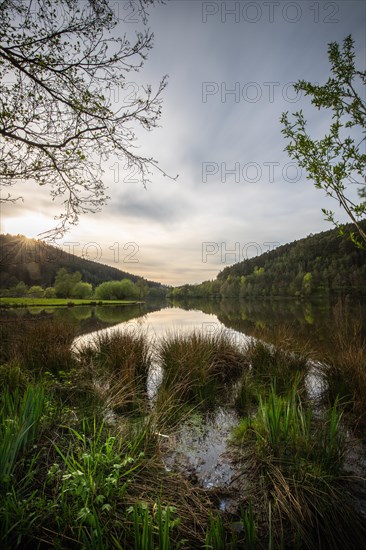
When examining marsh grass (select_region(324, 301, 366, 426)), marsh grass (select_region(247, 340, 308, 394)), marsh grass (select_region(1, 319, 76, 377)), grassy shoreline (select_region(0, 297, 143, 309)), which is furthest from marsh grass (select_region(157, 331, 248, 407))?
grassy shoreline (select_region(0, 297, 143, 309))

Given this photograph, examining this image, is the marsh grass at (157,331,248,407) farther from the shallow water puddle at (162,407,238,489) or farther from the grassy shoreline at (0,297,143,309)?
the grassy shoreline at (0,297,143,309)

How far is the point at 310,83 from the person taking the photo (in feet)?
12.9

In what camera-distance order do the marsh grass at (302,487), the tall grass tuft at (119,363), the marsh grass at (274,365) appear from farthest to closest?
the marsh grass at (274,365)
the tall grass tuft at (119,363)
the marsh grass at (302,487)

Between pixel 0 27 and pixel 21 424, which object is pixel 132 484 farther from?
pixel 0 27

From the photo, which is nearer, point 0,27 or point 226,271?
point 0,27

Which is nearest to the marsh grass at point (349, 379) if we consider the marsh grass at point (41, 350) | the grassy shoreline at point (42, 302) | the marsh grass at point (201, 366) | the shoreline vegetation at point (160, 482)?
the shoreline vegetation at point (160, 482)

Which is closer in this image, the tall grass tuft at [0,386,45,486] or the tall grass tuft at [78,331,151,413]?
the tall grass tuft at [0,386,45,486]

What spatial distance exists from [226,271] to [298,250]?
5596 centimetres

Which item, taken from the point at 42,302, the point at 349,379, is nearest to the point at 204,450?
the point at 349,379

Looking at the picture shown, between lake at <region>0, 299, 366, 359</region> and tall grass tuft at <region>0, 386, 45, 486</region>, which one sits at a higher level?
tall grass tuft at <region>0, 386, 45, 486</region>

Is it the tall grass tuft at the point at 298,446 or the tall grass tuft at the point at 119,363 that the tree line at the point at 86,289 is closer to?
the tall grass tuft at the point at 119,363

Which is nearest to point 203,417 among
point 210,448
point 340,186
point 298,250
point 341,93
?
point 210,448

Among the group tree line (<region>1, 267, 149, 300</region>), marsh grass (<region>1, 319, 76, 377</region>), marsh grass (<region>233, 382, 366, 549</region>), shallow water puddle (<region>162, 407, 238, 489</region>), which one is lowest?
shallow water puddle (<region>162, 407, 238, 489</region>)

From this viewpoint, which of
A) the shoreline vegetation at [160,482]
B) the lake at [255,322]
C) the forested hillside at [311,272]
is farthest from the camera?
the forested hillside at [311,272]
